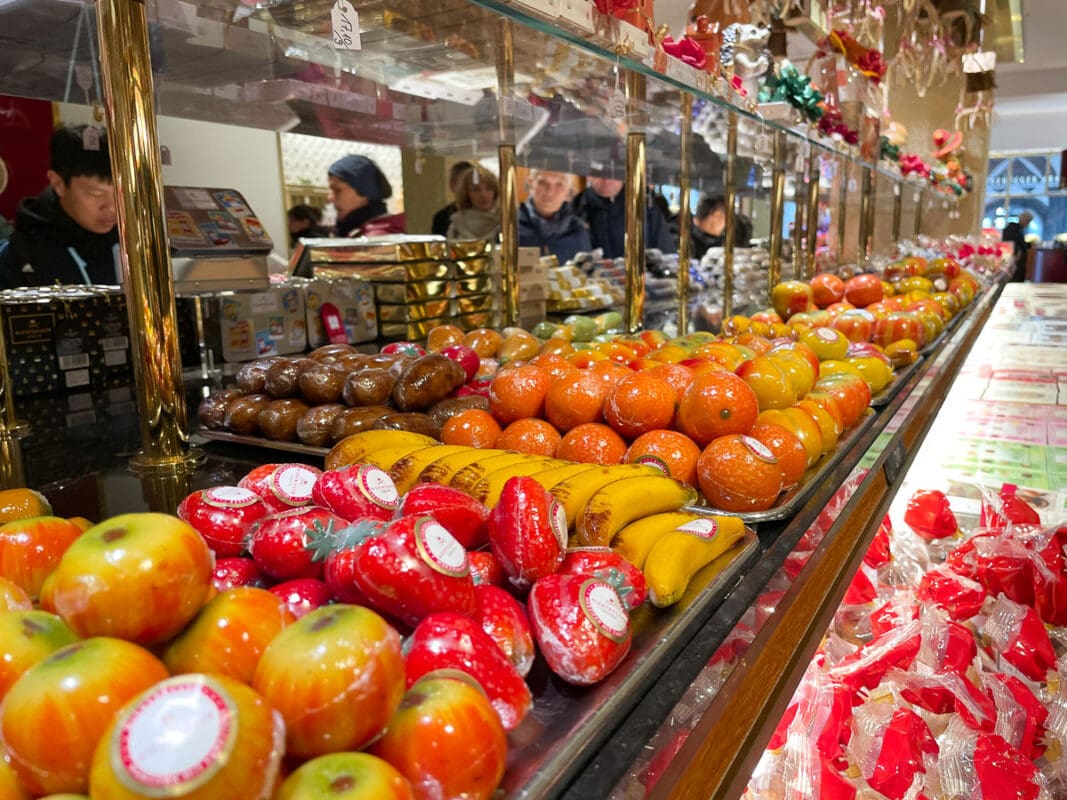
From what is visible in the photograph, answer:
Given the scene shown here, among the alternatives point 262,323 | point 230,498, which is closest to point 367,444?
point 230,498

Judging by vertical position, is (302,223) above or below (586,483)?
above

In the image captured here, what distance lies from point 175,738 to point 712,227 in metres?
4.75

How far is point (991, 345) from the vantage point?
10.5 feet

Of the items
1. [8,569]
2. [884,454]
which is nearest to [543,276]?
[884,454]

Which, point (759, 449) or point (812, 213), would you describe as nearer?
point (759, 449)

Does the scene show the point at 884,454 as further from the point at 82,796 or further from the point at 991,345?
the point at 991,345

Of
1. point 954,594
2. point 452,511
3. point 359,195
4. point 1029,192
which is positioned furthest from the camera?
point 1029,192

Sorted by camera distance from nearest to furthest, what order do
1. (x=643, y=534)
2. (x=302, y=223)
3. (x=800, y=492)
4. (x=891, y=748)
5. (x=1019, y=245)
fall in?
(x=643, y=534), (x=800, y=492), (x=891, y=748), (x=302, y=223), (x=1019, y=245)

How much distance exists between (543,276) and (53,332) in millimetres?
1835

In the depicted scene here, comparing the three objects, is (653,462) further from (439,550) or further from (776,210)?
(776,210)

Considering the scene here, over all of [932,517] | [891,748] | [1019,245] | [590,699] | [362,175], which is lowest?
[891,748]

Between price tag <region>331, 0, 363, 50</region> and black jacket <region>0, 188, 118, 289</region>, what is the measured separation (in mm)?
3441

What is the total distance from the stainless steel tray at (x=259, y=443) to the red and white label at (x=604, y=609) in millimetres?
750

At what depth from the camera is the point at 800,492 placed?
3.80 ft
